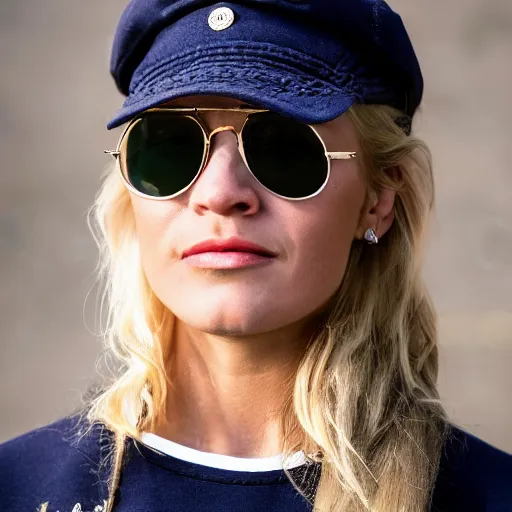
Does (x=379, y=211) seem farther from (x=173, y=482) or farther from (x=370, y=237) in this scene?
(x=173, y=482)

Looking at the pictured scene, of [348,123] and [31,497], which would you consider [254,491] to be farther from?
[348,123]

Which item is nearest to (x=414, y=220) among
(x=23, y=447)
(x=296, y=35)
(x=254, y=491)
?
(x=296, y=35)

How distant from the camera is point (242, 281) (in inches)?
85.0

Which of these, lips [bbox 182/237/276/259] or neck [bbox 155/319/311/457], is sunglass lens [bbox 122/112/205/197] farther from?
neck [bbox 155/319/311/457]

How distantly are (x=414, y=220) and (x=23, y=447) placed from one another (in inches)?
41.6

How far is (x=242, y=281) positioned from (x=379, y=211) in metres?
0.44

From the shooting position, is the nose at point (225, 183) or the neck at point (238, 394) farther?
the neck at point (238, 394)

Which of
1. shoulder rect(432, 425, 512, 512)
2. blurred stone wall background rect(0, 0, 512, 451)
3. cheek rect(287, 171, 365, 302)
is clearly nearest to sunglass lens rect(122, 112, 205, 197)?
Result: cheek rect(287, 171, 365, 302)

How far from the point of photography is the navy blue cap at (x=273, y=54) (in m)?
2.14

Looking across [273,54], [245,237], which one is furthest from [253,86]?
[245,237]

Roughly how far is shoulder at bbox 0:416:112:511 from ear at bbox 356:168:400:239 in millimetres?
753

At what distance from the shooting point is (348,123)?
228 cm

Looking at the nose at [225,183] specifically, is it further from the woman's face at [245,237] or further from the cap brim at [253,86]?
the cap brim at [253,86]

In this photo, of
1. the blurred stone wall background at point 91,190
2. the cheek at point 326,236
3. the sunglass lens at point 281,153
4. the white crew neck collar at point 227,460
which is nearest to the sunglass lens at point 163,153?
the sunglass lens at point 281,153
